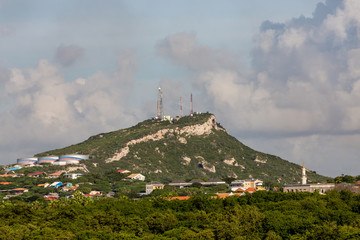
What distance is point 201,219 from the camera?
136 meters

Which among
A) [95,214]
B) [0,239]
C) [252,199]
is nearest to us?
[0,239]

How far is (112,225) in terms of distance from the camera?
438 ft

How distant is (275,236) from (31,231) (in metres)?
41.8

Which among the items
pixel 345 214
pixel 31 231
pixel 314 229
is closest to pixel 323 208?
pixel 345 214

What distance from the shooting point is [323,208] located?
141 m

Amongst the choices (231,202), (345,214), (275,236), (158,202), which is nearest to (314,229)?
(275,236)

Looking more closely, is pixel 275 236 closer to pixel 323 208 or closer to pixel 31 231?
pixel 323 208

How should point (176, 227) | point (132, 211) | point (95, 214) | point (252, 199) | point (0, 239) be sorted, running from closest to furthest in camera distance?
point (0, 239) < point (176, 227) < point (95, 214) < point (132, 211) < point (252, 199)

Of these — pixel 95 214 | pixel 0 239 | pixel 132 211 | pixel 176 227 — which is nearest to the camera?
pixel 0 239

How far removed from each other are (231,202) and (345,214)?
30020 mm

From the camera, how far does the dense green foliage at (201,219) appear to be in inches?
4697

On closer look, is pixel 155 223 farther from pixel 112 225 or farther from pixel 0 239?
pixel 0 239

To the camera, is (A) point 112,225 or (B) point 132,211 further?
(B) point 132,211

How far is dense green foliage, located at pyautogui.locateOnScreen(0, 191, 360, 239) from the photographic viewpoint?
391ft
